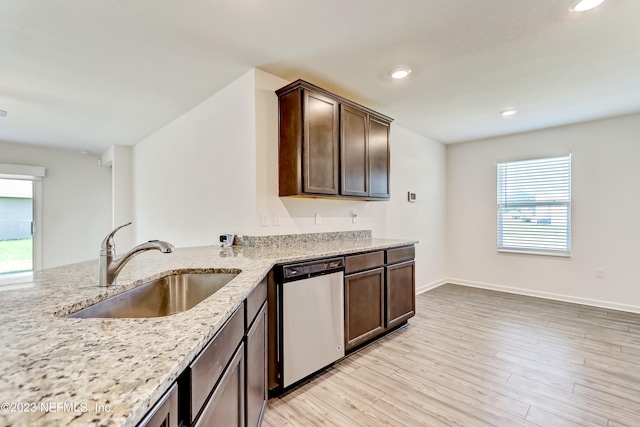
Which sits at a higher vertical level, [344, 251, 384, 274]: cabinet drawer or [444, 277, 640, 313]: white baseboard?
[344, 251, 384, 274]: cabinet drawer

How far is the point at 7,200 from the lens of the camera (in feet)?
15.6

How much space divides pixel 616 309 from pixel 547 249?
0.98 m

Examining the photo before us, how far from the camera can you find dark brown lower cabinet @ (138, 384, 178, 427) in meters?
0.55

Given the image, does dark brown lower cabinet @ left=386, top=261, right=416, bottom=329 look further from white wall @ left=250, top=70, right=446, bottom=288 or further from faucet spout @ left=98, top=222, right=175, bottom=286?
faucet spout @ left=98, top=222, right=175, bottom=286

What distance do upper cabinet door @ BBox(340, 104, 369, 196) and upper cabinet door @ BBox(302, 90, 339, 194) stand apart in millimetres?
89

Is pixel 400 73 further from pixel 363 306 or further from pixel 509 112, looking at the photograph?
pixel 363 306

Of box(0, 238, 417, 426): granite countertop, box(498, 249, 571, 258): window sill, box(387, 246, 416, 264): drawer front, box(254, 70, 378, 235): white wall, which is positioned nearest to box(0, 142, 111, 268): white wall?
box(254, 70, 378, 235): white wall

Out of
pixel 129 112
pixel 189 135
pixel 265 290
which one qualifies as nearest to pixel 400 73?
pixel 265 290

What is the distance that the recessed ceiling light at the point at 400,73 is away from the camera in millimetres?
2507

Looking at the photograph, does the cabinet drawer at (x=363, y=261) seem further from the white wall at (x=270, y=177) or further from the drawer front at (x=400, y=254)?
the white wall at (x=270, y=177)

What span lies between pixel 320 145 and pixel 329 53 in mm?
715

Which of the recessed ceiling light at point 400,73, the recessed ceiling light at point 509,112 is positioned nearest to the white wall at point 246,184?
the recessed ceiling light at point 400,73

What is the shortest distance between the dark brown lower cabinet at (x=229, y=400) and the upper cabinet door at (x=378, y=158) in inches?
88.5

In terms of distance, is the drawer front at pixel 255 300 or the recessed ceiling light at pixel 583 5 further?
the recessed ceiling light at pixel 583 5
